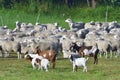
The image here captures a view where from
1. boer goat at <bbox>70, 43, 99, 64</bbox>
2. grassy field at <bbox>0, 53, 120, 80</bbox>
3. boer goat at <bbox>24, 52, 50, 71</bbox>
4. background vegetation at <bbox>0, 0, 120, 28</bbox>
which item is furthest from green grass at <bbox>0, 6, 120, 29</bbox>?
boer goat at <bbox>24, 52, 50, 71</bbox>

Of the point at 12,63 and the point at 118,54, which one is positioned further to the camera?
the point at 118,54

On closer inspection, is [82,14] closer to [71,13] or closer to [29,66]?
[71,13]

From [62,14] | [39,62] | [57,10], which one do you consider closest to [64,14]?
[62,14]

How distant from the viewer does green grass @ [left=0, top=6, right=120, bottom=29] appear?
164 ft

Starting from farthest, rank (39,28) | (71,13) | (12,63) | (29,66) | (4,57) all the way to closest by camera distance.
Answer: (71,13) < (39,28) < (4,57) < (12,63) < (29,66)

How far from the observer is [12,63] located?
25.3m

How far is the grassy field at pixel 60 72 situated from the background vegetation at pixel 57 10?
23.9 meters

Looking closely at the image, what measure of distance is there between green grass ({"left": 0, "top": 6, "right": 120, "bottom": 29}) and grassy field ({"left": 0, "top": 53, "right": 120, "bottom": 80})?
24431 mm

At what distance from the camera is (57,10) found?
5334 cm

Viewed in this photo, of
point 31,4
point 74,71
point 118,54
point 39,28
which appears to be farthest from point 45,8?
point 74,71

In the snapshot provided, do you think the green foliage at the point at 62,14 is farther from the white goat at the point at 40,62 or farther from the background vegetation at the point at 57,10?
the white goat at the point at 40,62

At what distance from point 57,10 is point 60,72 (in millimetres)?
31957

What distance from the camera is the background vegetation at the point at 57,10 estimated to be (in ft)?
166

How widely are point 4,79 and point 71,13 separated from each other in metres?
33.7
